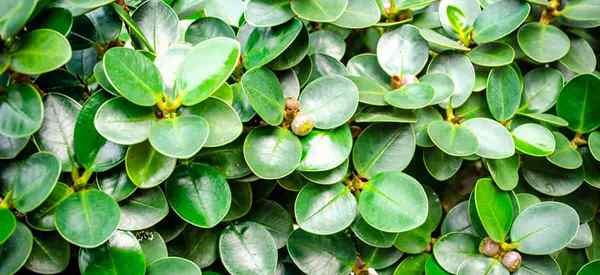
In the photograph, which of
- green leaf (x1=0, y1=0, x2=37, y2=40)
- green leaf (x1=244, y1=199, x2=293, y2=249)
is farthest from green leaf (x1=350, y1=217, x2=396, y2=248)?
green leaf (x1=0, y1=0, x2=37, y2=40)

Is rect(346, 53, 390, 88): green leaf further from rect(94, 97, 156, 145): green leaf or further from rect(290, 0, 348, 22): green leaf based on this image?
rect(94, 97, 156, 145): green leaf

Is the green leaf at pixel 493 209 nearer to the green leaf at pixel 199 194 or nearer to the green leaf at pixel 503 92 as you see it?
the green leaf at pixel 503 92

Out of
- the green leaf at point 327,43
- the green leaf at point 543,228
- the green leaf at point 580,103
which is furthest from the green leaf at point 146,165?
the green leaf at point 580,103

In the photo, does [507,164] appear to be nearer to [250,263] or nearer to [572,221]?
[572,221]

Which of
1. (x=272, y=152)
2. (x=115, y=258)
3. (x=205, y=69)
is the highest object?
(x=205, y=69)

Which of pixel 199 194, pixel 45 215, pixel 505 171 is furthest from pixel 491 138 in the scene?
pixel 45 215

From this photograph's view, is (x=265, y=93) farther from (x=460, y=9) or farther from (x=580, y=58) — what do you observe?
(x=580, y=58)
